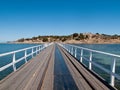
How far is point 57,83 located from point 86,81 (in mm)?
1359

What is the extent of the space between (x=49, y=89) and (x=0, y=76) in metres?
13.6

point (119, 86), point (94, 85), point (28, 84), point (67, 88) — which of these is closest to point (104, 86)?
point (94, 85)

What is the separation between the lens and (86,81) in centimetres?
962

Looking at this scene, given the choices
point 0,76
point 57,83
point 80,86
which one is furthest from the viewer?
point 0,76

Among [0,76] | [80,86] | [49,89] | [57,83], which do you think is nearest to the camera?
[49,89]

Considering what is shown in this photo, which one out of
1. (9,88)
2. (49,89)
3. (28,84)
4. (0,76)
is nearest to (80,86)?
(49,89)

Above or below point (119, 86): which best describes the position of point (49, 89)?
above

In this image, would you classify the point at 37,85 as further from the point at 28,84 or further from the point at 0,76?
the point at 0,76

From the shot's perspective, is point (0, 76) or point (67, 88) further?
point (0, 76)

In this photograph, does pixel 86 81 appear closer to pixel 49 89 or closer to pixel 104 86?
pixel 104 86

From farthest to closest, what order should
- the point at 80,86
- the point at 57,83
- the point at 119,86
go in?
the point at 119,86
the point at 57,83
the point at 80,86

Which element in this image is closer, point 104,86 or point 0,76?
point 104,86

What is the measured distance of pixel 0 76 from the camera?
67.1 ft

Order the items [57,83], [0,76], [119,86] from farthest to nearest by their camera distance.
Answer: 1. [0,76]
2. [119,86]
3. [57,83]
